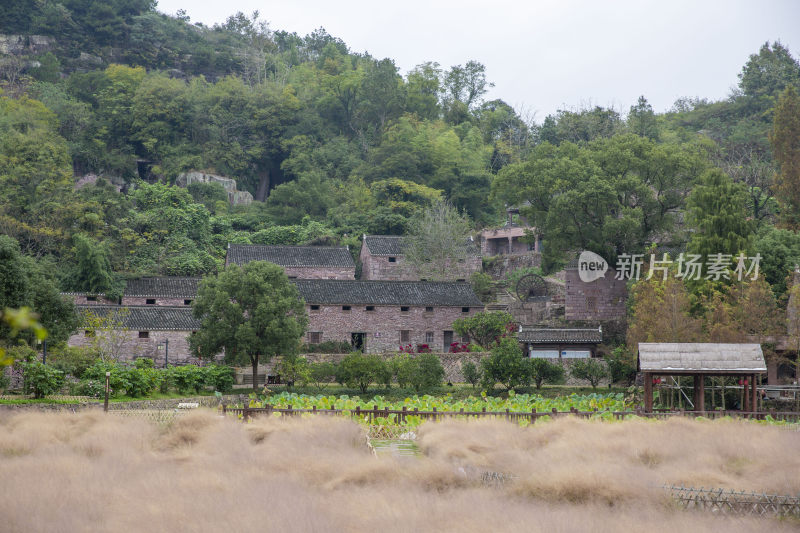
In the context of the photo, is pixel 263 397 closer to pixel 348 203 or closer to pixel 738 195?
pixel 738 195

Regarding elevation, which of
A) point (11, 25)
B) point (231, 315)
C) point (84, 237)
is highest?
point (11, 25)

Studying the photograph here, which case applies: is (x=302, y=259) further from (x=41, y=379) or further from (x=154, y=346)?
(x=41, y=379)

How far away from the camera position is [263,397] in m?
28.6

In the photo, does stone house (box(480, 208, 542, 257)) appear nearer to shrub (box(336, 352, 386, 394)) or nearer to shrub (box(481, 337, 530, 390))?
shrub (box(481, 337, 530, 390))

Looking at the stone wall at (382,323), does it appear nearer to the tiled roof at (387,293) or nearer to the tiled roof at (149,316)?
the tiled roof at (387,293)

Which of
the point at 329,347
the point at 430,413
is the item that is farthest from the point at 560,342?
the point at 430,413

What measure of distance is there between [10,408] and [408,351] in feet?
68.0

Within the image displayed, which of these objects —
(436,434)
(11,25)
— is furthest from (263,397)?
(11,25)

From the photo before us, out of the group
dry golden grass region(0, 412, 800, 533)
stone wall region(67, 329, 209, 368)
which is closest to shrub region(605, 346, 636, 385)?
dry golden grass region(0, 412, 800, 533)

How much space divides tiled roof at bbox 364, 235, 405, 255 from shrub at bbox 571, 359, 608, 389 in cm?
1746

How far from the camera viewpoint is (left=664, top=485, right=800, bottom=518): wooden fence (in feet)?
35.0

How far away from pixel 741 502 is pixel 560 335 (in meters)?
25.6

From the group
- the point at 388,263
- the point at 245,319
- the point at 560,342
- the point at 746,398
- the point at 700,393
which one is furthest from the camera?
the point at 388,263

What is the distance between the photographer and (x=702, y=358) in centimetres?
2102
